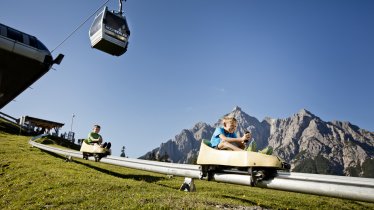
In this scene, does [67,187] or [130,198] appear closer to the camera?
[130,198]

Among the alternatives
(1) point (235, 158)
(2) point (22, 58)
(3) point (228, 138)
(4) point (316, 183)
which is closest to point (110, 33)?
(3) point (228, 138)

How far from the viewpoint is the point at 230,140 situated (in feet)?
21.6

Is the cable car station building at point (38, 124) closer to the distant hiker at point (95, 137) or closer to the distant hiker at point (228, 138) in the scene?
the distant hiker at point (95, 137)

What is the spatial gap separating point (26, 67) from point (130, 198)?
37104 millimetres

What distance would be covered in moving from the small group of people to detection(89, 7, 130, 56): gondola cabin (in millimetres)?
14966

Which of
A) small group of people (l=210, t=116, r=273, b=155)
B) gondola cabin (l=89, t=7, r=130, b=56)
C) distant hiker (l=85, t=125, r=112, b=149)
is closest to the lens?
small group of people (l=210, t=116, r=273, b=155)

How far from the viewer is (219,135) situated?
6.92 metres

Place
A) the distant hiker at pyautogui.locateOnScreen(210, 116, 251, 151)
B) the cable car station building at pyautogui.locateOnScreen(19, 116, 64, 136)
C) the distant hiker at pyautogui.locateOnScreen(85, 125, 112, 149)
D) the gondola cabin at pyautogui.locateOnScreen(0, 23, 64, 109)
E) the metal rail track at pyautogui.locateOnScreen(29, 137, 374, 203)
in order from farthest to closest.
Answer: the cable car station building at pyautogui.locateOnScreen(19, 116, 64, 136)
the gondola cabin at pyautogui.locateOnScreen(0, 23, 64, 109)
the distant hiker at pyautogui.locateOnScreen(85, 125, 112, 149)
the distant hiker at pyautogui.locateOnScreen(210, 116, 251, 151)
the metal rail track at pyautogui.locateOnScreen(29, 137, 374, 203)

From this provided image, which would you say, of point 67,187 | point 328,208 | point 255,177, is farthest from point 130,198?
point 328,208

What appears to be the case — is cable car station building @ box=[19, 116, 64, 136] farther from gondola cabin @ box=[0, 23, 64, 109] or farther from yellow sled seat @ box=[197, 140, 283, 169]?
yellow sled seat @ box=[197, 140, 283, 169]

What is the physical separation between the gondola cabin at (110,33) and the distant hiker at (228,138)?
15.0 m

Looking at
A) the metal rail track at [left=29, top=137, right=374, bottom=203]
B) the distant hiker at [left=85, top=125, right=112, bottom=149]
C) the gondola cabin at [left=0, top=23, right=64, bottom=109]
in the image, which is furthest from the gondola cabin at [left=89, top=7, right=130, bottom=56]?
the gondola cabin at [left=0, top=23, right=64, bottom=109]

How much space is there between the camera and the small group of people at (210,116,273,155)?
236 inches

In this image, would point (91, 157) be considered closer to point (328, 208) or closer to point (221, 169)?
point (221, 169)
